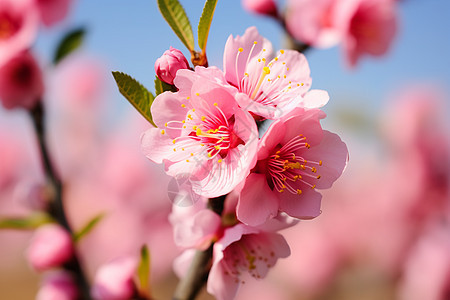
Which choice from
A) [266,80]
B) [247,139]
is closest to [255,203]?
[247,139]

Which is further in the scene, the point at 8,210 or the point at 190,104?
the point at 8,210

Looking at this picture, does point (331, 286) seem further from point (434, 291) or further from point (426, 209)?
→ point (434, 291)

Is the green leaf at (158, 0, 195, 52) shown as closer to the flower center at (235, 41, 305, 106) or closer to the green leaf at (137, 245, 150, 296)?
the flower center at (235, 41, 305, 106)

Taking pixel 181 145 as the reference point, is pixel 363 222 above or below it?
below

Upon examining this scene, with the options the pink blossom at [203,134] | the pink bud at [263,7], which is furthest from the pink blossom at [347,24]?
the pink blossom at [203,134]

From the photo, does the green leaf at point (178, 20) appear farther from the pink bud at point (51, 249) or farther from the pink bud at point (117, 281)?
the pink bud at point (51, 249)

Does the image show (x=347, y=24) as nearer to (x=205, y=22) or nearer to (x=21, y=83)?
(x=205, y=22)

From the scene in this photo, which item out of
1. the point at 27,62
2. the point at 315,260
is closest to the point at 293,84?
the point at 27,62
